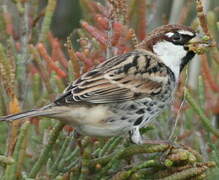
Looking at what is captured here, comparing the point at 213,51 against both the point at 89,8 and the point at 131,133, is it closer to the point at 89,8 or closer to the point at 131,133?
the point at 131,133

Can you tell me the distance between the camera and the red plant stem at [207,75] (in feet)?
9.98

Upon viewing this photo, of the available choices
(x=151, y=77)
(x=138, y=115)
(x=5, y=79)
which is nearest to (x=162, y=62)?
(x=151, y=77)

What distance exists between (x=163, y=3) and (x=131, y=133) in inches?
98.0

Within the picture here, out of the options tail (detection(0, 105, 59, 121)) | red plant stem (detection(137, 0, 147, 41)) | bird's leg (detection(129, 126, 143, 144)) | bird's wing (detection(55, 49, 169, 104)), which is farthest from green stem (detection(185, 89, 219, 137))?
red plant stem (detection(137, 0, 147, 41))

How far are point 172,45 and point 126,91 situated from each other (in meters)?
0.49

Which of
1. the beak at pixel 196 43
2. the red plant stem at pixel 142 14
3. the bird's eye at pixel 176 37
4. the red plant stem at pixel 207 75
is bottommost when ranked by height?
the red plant stem at pixel 207 75

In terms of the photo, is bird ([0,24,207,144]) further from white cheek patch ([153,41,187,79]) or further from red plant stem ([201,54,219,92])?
red plant stem ([201,54,219,92])

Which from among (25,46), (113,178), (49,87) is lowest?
(113,178)

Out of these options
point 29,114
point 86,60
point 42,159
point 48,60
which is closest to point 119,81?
point 86,60

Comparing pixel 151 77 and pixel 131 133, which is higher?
pixel 151 77

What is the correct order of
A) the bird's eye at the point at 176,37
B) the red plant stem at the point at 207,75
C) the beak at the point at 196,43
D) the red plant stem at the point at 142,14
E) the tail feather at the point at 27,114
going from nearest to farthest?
the tail feather at the point at 27,114, the beak at the point at 196,43, the red plant stem at the point at 207,75, the bird's eye at the point at 176,37, the red plant stem at the point at 142,14

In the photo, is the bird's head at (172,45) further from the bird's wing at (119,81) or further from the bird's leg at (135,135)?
the bird's leg at (135,135)

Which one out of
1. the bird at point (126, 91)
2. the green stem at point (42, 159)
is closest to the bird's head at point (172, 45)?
the bird at point (126, 91)

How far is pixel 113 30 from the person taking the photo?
285 centimetres
